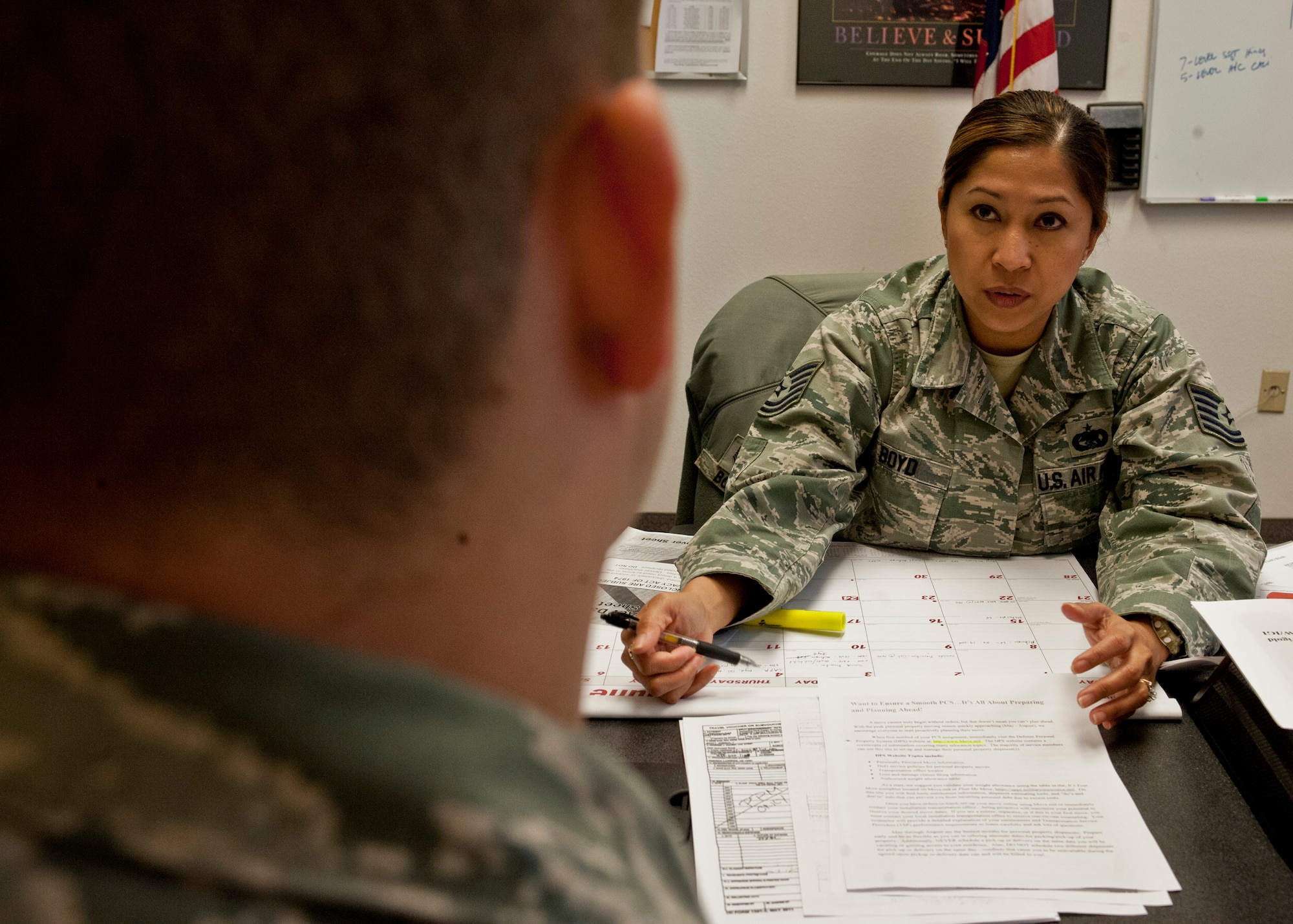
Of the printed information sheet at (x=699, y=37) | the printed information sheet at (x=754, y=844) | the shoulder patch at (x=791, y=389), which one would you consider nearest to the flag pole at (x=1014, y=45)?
the printed information sheet at (x=699, y=37)

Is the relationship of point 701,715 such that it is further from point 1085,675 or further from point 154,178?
point 154,178

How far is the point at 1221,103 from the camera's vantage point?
2.20m

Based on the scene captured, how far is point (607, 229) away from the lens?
0.28 metres

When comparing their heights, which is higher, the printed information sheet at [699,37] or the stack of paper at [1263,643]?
the printed information sheet at [699,37]

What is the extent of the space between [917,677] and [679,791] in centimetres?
29

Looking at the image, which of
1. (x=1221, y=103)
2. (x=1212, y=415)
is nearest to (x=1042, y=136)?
(x=1212, y=415)

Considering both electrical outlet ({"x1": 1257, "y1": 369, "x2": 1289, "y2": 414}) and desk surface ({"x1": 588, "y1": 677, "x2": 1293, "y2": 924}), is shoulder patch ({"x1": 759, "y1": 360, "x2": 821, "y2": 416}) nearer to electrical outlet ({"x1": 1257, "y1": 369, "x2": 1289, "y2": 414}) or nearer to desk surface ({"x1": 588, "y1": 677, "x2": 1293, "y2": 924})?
desk surface ({"x1": 588, "y1": 677, "x2": 1293, "y2": 924})

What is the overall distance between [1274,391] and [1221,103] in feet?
2.45

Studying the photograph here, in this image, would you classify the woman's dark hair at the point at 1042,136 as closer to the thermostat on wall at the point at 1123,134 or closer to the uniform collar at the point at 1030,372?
the uniform collar at the point at 1030,372

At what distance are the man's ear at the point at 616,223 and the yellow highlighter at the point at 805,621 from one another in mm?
789

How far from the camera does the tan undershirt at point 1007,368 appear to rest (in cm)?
137

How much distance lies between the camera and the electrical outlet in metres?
2.42

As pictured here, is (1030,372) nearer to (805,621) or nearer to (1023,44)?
(805,621)

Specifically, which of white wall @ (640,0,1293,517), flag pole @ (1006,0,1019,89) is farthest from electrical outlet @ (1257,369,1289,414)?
flag pole @ (1006,0,1019,89)
